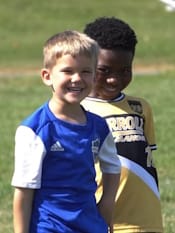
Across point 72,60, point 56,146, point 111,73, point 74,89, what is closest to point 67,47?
point 72,60

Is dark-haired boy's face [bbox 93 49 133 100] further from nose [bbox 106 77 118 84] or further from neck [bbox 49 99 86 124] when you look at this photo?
neck [bbox 49 99 86 124]

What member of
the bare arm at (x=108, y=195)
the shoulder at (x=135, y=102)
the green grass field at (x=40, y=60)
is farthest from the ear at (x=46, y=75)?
the green grass field at (x=40, y=60)

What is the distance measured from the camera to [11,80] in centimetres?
2244

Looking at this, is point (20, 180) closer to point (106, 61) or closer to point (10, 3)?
point (106, 61)

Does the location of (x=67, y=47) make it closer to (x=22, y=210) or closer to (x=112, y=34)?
(x=22, y=210)

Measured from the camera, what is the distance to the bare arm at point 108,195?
425 centimetres

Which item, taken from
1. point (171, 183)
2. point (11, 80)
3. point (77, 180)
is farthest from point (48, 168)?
point (11, 80)

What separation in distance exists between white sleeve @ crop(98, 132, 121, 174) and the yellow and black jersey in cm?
45

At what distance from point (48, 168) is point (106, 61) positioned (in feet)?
3.08

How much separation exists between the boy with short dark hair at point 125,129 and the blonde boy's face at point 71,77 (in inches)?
26.6

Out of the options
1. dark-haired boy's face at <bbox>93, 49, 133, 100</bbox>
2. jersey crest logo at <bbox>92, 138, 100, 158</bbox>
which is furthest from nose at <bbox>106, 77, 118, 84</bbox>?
jersey crest logo at <bbox>92, 138, 100, 158</bbox>

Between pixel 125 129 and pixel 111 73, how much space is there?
29 cm

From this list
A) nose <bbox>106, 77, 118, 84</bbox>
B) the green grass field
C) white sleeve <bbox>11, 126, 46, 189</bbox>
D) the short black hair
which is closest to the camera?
white sleeve <bbox>11, 126, 46, 189</bbox>

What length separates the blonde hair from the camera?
3.90 metres
